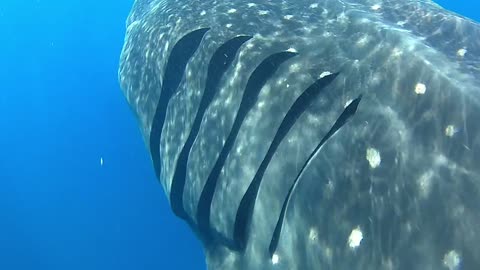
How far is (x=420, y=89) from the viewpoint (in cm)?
361

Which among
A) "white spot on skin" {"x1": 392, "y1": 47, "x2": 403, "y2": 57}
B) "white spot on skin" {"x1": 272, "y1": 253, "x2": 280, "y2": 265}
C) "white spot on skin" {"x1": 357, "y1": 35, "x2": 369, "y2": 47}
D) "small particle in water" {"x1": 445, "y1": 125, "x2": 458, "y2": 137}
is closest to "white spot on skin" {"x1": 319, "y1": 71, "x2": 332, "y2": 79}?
"white spot on skin" {"x1": 357, "y1": 35, "x2": 369, "y2": 47}

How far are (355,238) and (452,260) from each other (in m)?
0.70

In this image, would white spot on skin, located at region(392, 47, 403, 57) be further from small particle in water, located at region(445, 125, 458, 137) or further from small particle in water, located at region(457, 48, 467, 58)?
small particle in water, located at region(445, 125, 458, 137)

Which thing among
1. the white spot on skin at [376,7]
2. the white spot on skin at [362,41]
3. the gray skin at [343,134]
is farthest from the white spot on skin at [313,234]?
the white spot on skin at [376,7]

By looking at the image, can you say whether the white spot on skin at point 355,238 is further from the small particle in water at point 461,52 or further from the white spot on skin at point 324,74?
the small particle in water at point 461,52

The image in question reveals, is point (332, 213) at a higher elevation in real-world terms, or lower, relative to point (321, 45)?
lower

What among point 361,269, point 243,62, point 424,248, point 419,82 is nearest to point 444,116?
point 419,82

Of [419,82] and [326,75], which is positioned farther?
[326,75]

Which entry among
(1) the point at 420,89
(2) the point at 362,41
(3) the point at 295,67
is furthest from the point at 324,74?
(1) the point at 420,89

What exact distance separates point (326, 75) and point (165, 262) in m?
16.0

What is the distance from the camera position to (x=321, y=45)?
4707mm

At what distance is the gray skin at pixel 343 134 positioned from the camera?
10.4ft

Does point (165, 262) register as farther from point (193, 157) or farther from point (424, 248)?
point (424, 248)

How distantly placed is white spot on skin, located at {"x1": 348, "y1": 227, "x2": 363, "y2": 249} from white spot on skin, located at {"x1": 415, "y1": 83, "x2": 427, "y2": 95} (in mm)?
1034
